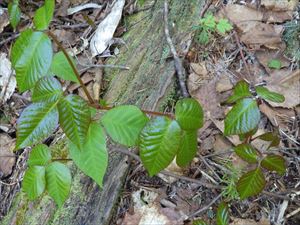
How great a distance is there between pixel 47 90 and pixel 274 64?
1.35 metres

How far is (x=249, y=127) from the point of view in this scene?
1544 mm

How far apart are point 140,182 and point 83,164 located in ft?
1.92

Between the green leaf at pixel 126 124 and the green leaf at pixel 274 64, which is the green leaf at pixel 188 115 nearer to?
the green leaf at pixel 126 124

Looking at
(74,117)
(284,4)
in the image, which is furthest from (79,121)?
(284,4)

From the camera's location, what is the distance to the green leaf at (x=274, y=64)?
218 centimetres

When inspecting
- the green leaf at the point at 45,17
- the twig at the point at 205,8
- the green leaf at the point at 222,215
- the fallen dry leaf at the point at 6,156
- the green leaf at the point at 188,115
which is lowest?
the fallen dry leaf at the point at 6,156

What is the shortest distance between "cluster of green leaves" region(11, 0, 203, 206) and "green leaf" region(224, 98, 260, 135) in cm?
Answer: 20

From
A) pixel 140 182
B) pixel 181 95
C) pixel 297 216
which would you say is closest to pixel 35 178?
pixel 140 182

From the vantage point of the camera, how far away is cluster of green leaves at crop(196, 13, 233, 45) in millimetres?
2264

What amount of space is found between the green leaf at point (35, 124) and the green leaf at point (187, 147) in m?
0.50

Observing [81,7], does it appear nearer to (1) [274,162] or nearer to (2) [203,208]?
(2) [203,208]

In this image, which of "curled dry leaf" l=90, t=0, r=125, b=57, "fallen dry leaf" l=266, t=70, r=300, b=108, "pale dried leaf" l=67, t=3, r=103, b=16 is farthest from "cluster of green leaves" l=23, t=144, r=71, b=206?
"pale dried leaf" l=67, t=3, r=103, b=16

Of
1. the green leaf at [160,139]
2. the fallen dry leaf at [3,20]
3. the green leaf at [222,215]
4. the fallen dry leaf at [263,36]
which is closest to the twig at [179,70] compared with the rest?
the fallen dry leaf at [263,36]

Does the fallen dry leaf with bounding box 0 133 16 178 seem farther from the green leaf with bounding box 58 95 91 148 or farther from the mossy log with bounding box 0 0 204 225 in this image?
the green leaf with bounding box 58 95 91 148
